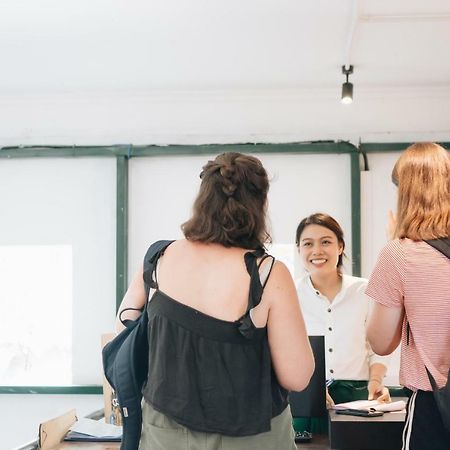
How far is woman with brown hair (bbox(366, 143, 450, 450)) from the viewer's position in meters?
1.56

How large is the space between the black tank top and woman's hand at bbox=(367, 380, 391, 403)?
2.72 ft

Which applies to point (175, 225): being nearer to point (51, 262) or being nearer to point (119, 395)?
point (51, 262)

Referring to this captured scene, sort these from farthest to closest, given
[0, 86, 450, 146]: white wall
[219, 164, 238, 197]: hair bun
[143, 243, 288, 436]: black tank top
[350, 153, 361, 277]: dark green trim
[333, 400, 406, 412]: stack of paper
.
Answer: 1. [0, 86, 450, 146]: white wall
2. [350, 153, 361, 277]: dark green trim
3. [333, 400, 406, 412]: stack of paper
4. [219, 164, 238, 197]: hair bun
5. [143, 243, 288, 436]: black tank top

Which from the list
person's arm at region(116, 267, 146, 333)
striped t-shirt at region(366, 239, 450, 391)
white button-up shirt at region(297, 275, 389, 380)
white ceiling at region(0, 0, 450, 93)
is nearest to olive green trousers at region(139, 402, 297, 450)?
person's arm at region(116, 267, 146, 333)

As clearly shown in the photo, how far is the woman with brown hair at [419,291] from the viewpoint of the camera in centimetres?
156

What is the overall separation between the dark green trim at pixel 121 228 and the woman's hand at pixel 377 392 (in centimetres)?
200

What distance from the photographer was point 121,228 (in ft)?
13.6

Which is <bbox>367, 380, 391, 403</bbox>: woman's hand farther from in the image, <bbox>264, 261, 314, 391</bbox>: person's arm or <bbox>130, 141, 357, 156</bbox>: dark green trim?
<bbox>130, 141, 357, 156</bbox>: dark green trim

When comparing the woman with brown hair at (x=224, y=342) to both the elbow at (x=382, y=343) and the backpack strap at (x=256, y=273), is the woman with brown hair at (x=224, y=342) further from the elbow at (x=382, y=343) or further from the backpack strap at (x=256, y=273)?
the elbow at (x=382, y=343)

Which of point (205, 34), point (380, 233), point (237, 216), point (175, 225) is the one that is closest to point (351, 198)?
point (380, 233)

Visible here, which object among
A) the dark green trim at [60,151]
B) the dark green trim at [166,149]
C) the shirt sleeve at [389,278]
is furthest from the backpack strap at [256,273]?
the dark green trim at [60,151]

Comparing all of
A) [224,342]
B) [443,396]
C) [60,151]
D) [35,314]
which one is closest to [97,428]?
[224,342]

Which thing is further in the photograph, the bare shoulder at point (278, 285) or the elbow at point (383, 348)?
the elbow at point (383, 348)

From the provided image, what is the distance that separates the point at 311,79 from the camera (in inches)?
156
